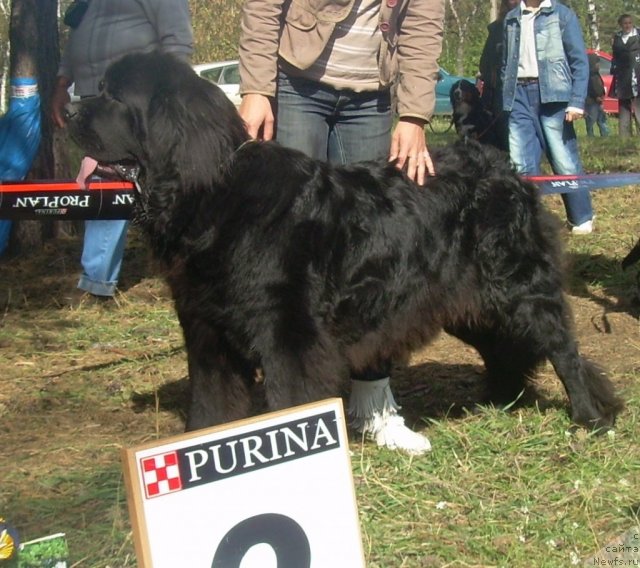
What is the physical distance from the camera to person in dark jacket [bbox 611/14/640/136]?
17188 mm

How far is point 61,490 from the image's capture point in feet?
12.1

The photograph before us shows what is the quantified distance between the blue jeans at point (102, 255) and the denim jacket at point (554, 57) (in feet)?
11.5

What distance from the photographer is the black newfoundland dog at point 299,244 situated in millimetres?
3400

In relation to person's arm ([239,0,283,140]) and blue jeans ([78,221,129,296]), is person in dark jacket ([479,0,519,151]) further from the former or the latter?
person's arm ([239,0,283,140])

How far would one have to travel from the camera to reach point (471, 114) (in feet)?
31.7

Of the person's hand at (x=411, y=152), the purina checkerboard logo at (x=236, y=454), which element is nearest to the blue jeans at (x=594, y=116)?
the person's hand at (x=411, y=152)

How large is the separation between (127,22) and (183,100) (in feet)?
10.5

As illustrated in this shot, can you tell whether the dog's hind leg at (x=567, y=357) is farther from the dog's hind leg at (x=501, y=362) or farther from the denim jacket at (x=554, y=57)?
the denim jacket at (x=554, y=57)

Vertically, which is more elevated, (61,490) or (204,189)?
(204,189)

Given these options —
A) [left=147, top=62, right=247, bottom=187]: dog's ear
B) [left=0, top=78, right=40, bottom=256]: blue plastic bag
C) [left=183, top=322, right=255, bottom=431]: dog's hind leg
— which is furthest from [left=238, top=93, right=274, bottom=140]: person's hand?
[left=0, top=78, right=40, bottom=256]: blue plastic bag

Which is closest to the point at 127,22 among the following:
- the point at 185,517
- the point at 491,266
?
the point at 491,266

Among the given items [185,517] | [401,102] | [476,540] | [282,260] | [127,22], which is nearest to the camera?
[185,517]

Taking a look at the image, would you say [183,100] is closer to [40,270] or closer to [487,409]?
[487,409]

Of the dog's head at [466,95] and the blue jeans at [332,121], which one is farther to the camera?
the dog's head at [466,95]
